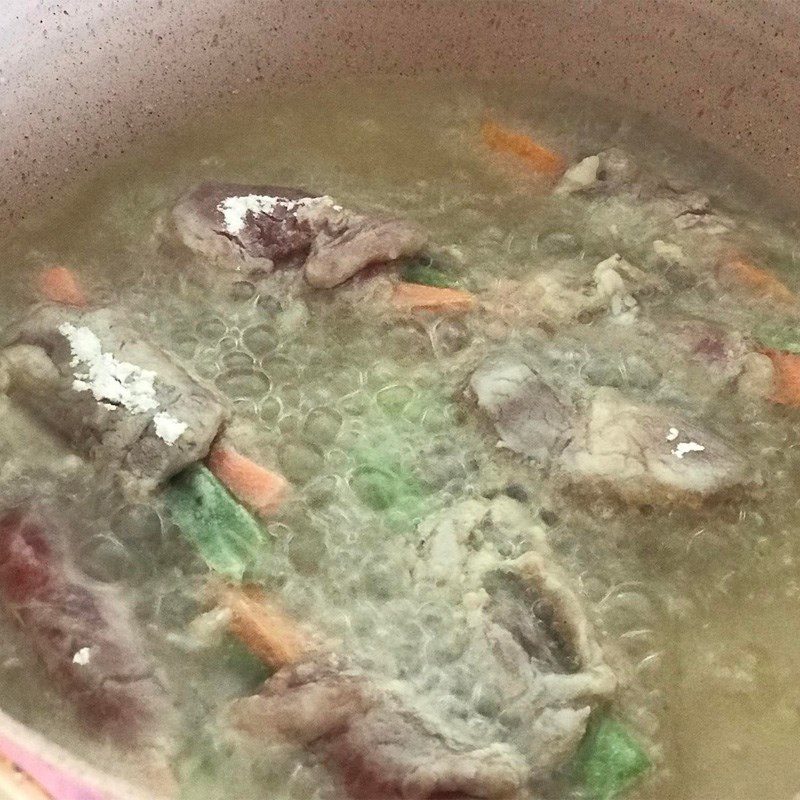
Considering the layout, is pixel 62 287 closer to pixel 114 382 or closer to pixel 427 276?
pixel 114 382

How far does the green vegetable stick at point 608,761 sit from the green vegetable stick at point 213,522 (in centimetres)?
42

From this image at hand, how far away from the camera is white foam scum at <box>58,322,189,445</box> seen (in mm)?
1160

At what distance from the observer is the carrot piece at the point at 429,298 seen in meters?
1.35

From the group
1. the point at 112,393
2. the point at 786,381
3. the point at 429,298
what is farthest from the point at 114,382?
the point at 786,381

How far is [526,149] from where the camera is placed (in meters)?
1.58

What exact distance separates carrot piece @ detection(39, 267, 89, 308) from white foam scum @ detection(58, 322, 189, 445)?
0.13 metres

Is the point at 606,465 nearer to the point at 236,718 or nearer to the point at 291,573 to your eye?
the point at 291,573

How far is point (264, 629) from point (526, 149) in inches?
35.7

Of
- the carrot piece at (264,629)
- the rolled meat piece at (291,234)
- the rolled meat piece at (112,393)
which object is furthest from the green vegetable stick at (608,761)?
the rolled meat piece at (291,234)

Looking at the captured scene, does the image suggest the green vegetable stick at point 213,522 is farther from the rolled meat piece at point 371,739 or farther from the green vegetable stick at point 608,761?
the green vegetable stick at point 608,761

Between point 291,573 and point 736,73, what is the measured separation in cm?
107

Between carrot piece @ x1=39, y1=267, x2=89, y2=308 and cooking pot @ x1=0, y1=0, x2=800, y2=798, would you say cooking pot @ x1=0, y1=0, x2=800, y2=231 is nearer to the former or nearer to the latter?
cooking pot @ x1=0, y1=0, x2=800, y2=798

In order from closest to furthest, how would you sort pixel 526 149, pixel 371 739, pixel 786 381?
pixel 371 739, pixel 786 381, pixel 526 149

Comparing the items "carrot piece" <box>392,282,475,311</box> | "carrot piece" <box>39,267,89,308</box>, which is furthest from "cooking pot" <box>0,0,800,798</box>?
"carrot piece" <box>392,282,475,311</box>
